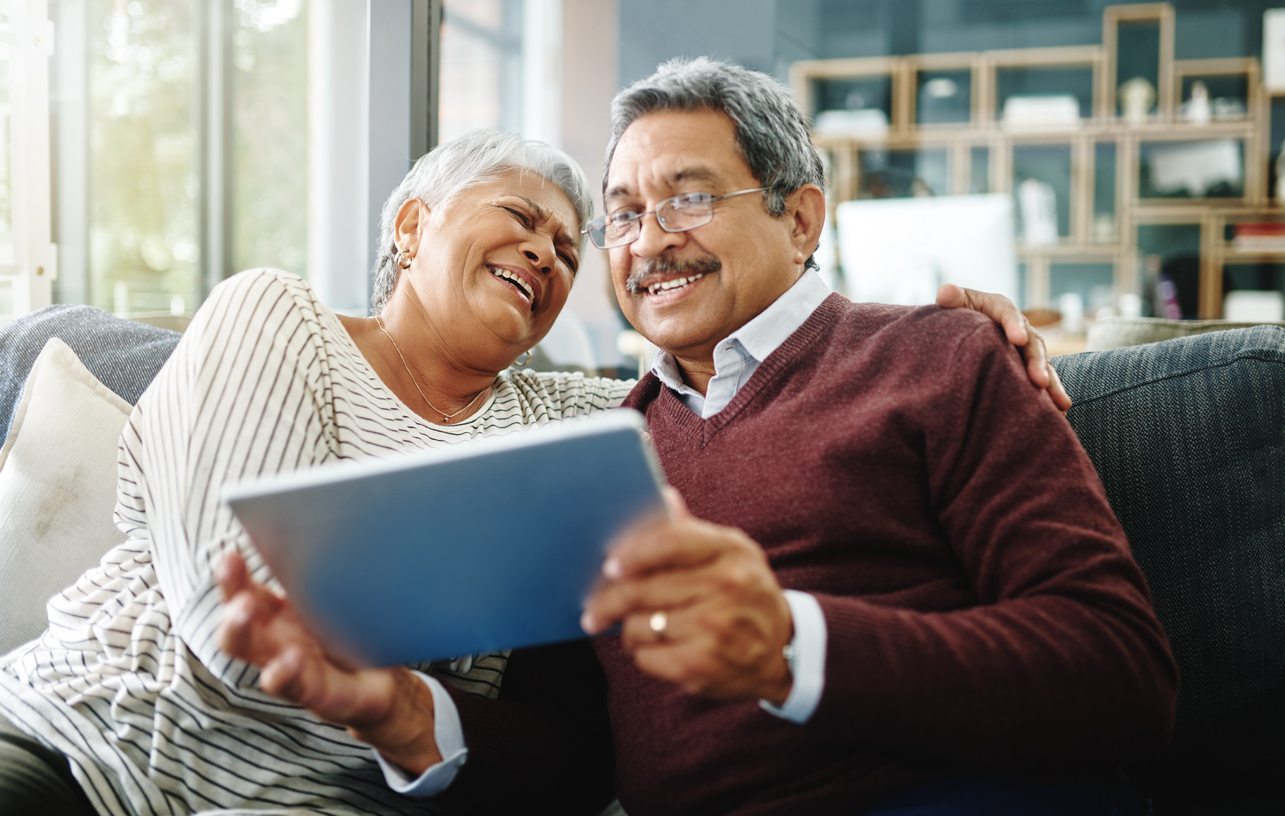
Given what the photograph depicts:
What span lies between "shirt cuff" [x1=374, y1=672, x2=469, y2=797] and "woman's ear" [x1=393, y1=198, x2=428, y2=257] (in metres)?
0.71

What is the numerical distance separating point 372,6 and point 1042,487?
1787 millimetres

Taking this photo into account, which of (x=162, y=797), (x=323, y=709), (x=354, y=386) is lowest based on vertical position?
(x=162, y=797)

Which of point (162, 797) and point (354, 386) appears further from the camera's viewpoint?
point (354, 386)

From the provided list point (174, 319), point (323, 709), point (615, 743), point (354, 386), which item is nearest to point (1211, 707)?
point (615, 743)

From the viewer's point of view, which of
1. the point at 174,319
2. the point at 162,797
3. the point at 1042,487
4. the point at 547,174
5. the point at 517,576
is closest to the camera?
the point at 517,576

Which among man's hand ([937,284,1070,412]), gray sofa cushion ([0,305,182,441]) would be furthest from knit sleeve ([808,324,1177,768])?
gray sofa cushion ([0,305,182,441])

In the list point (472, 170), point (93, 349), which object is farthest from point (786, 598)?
point (93, 349)

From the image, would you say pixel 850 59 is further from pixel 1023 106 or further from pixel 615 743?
pixel 615 743

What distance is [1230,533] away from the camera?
1040 mm

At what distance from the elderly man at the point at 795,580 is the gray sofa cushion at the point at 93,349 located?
76 cm

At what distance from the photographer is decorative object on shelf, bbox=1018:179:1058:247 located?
16.8ft

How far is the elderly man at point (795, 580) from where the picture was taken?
71 centimetres

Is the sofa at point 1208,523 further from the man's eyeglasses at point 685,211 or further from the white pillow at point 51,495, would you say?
the white pillow at point 51,495

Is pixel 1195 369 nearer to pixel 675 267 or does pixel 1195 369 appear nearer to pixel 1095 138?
pixel 675 267
